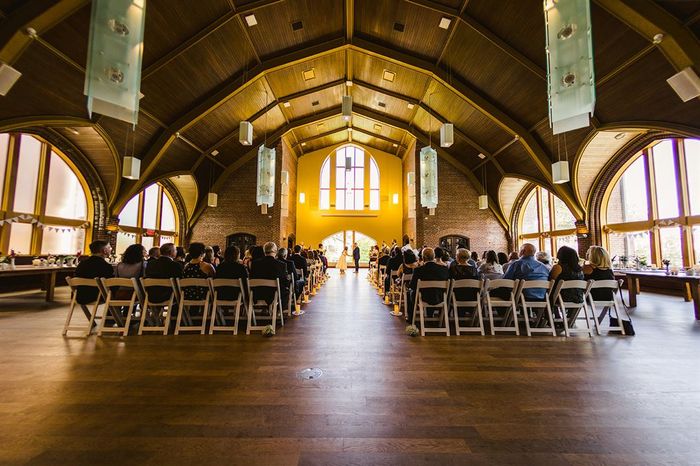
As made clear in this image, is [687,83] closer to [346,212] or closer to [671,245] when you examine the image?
[671,245]

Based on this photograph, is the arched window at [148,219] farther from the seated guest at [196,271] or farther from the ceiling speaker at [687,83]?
the ceiling speaker at [687,83]

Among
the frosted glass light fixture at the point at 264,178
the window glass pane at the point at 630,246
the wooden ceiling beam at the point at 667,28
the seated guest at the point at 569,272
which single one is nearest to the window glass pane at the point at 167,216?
the frosted glass light fixture at the point at 264,178

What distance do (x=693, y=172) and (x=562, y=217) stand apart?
13.6ft

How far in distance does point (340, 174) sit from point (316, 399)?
1640 cm

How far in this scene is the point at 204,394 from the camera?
2146 mm

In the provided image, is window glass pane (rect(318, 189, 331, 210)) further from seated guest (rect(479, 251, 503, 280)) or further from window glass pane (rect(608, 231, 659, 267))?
seated guest (rect(479, 251, 503, 280))

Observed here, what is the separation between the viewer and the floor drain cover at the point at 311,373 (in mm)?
2469

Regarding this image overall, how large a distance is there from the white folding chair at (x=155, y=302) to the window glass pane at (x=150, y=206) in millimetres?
10686

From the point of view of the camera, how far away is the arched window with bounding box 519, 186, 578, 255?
11.9 meters

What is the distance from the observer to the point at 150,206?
13070 millimetres

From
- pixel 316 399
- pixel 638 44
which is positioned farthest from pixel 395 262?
pixel 638 44

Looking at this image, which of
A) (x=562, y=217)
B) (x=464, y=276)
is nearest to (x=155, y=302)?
(x=464, y=276)

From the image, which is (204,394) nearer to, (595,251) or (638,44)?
(595,251)

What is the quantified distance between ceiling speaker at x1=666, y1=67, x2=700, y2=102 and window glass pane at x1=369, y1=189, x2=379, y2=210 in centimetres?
1323
